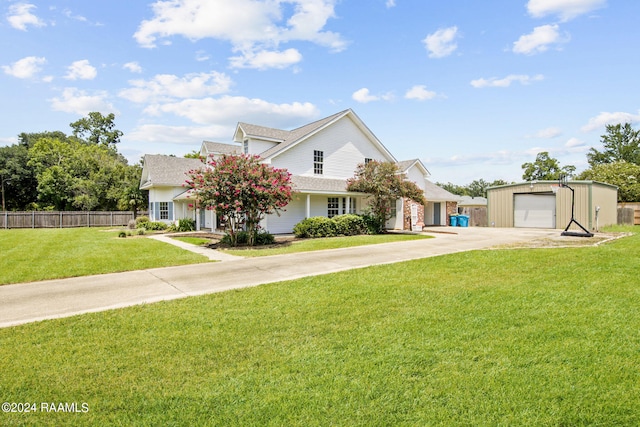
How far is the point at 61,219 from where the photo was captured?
106 ft

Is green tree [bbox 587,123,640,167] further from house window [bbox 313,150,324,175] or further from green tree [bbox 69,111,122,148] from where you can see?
green tree [bbox 69,111,122,148]

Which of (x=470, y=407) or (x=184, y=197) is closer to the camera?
(x=470, y=407)

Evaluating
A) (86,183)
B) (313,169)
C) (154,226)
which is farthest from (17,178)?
(313,169)

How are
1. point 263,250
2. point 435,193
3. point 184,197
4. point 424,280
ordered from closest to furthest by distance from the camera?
1. point 424,280
2. point 263,250
3. point 184,197
4. point 435,193

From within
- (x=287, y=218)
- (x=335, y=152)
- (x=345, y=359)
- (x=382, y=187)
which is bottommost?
(x=345, y=359)

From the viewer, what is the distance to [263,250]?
13289 mm

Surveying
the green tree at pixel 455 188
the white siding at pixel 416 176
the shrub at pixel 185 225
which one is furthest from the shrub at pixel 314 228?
the green tree at pixel 455 188

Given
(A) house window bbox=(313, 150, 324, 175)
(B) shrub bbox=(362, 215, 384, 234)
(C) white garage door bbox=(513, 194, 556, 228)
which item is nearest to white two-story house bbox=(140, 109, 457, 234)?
(A) house window bbox=(313, 150, 324, 175)

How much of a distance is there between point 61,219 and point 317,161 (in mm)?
26064

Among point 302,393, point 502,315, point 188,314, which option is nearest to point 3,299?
point 188,314

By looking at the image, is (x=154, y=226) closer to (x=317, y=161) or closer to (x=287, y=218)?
(x=287, y=218)

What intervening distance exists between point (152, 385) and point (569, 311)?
592cm

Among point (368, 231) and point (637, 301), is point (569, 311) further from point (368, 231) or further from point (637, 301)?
point (368, 231)

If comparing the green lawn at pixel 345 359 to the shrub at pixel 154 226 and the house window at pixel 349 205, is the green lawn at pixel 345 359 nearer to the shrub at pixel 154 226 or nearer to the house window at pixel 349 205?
the house window at pixel 349 205
